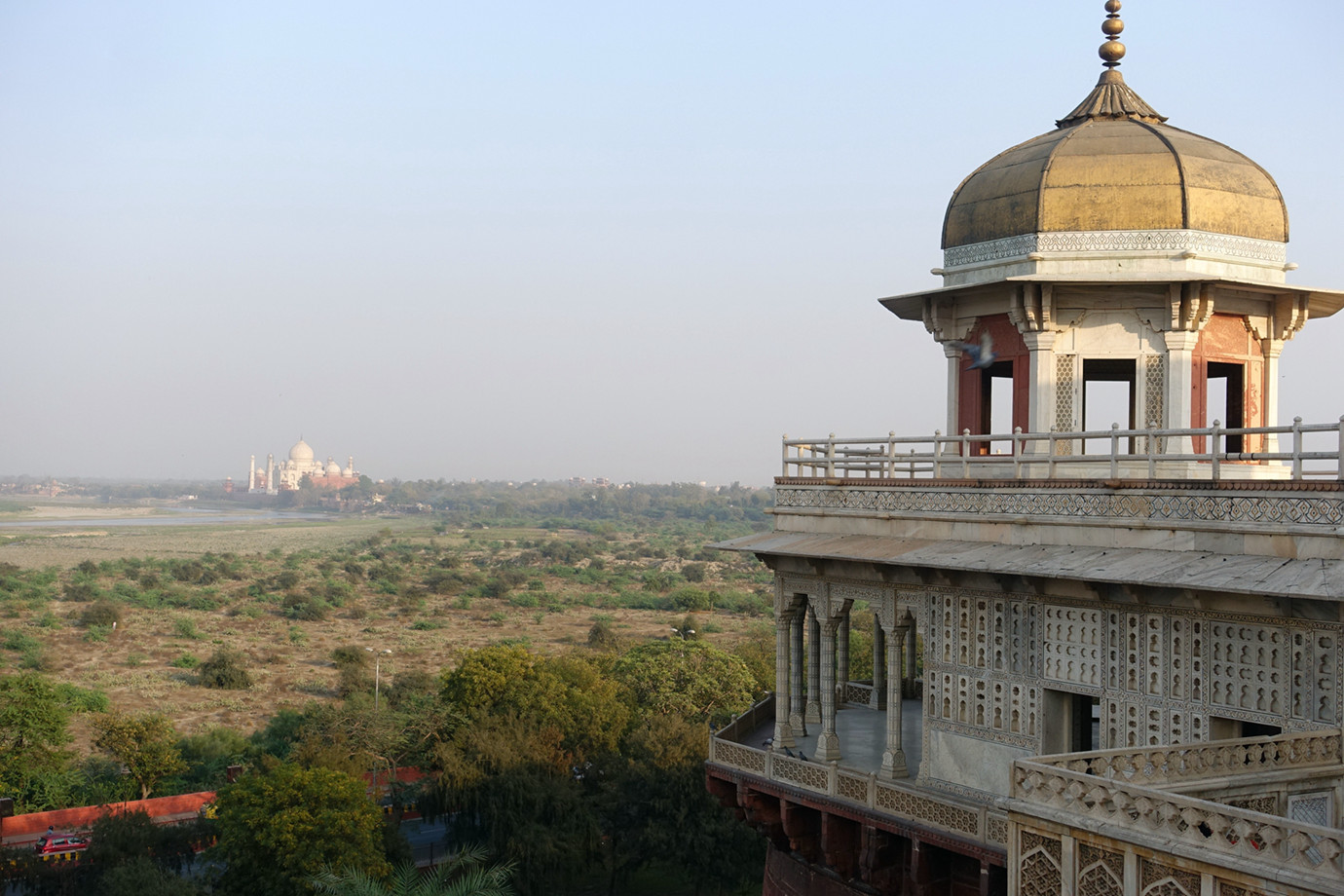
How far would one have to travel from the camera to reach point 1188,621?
40.7 ft

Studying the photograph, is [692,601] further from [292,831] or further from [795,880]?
[795,880]

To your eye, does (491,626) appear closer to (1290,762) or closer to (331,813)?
(331,813)

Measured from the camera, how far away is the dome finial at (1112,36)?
17.7m

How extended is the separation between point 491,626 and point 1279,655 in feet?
231

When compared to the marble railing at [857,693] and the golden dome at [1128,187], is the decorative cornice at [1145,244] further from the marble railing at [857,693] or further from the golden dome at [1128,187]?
the marble railing at [857,693]

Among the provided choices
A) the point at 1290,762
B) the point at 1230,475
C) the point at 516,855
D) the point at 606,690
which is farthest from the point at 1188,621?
the point at 606,690

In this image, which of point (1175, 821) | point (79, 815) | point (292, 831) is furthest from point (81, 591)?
point (1175, 821)

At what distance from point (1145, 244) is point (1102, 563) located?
5212mm

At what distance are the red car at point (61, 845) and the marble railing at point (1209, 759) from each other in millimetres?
27774

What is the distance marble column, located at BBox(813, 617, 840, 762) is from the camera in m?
16.6

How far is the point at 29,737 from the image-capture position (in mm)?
38625

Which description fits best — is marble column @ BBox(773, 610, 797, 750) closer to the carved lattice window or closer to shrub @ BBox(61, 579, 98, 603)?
the carved lattice window

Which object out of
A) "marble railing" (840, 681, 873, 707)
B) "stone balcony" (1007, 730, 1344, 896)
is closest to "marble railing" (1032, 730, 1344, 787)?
"stone balcony" (1007, 730, 1344, 896)

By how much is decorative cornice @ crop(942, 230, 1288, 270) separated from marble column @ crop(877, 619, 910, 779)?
5128 millimetres
